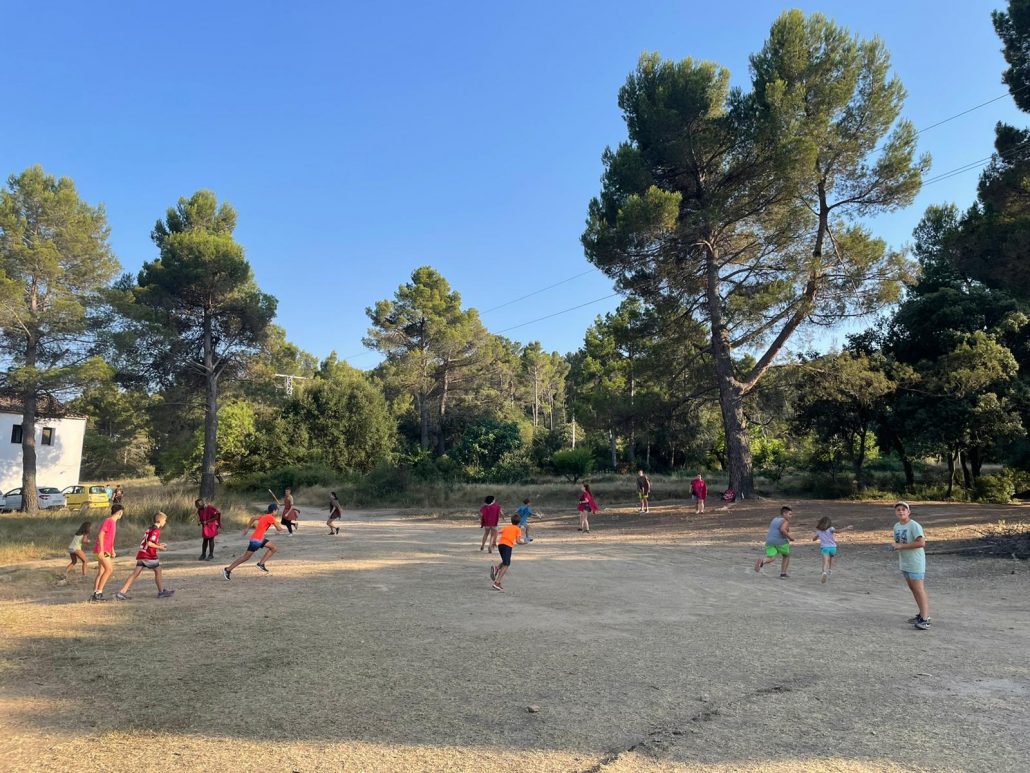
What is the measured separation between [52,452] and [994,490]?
2254 inches

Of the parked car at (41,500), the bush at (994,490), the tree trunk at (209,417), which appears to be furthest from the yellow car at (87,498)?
the bush at (994,490)

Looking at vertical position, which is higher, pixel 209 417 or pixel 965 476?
pixel 209 417

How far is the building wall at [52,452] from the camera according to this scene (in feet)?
135

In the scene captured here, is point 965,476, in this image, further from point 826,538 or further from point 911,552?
point 911,552

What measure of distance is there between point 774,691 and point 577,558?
359 inches

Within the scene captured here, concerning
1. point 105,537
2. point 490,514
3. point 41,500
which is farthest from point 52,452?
point 490,514

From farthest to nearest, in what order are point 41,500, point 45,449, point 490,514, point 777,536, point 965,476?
1. point 45,449
2. point 41,500
3. point 965,476
4. point 490,514
5. point 777,536

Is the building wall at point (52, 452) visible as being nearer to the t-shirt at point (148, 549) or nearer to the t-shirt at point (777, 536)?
the t-shirt at point (148, 549)

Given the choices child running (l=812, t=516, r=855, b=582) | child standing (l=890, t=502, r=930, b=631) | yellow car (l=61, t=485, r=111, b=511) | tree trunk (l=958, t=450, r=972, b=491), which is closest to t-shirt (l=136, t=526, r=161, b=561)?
child standing (l=890, t=502, r=930, b=631)

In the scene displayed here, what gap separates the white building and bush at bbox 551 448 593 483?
33078 millimetres

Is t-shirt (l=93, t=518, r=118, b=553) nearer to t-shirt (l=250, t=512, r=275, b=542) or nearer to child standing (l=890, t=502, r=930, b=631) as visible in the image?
t-shirt (l=250, t=512, r=275, b=542)

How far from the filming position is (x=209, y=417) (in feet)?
101

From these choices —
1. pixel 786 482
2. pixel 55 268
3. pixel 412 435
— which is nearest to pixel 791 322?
pixel 786 482

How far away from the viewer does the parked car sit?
98.8ft
